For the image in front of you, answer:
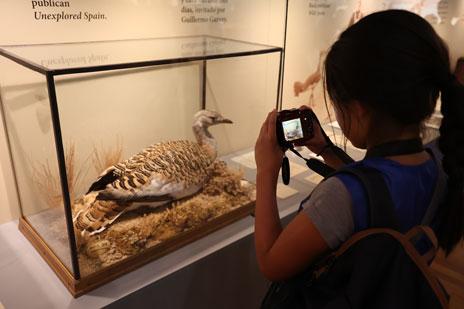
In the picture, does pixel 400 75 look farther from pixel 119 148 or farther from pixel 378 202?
pixel 119 148

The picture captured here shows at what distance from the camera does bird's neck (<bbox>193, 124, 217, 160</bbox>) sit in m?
1.50

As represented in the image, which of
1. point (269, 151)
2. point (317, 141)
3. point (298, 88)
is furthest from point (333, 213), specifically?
point (298, 88)

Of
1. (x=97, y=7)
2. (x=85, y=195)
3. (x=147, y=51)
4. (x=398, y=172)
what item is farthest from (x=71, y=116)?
(x=398, y=172)

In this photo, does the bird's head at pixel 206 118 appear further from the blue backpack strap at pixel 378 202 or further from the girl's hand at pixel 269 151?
the blue backpack strap at pixel 378 202

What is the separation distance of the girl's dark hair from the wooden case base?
0.71 metres

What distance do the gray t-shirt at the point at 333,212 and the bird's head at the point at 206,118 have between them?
0.86 m

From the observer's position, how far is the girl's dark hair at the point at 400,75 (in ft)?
2.26

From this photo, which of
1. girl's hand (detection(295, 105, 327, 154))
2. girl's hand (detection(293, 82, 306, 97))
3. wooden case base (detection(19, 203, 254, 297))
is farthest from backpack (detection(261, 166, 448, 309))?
girl's hand (detection(293, 82, 306, 97))

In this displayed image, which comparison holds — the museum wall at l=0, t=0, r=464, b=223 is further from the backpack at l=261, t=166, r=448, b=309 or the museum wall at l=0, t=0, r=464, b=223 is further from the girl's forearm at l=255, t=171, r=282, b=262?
the backpack at l=261, t=166, r=448, b=309

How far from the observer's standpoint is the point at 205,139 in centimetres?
150

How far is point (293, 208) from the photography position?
153cm

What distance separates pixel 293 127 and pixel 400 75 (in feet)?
1.04

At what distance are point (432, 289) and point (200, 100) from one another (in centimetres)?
107

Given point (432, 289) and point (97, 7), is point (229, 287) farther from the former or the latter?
point (97, 7)
